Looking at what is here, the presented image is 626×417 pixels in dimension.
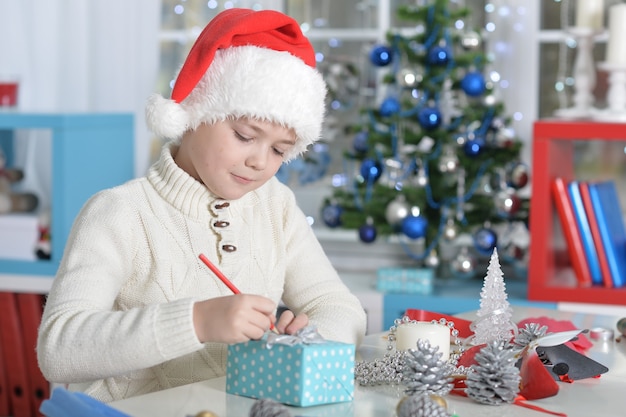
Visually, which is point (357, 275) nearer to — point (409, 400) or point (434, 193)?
point (434, 193)

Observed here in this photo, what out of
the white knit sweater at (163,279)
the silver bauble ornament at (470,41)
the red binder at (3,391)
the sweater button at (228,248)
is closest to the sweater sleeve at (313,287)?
the white knit sweater at (163,279)

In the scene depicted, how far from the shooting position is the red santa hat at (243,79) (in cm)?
159

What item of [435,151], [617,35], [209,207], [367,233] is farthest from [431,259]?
[209,207]

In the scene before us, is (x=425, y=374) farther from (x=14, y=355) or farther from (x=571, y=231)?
(x=14, y=355)

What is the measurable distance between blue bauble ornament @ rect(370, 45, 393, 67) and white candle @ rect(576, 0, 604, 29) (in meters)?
0.54

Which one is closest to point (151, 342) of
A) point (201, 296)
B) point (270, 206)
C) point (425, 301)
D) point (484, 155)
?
point (201, 296)

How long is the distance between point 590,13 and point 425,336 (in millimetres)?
1678

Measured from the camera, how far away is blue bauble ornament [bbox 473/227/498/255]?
2908mm

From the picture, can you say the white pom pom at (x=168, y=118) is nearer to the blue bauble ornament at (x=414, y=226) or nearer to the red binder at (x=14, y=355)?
the blue bauble ornament at (x=414, y=226)

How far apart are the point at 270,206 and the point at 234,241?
134 mm

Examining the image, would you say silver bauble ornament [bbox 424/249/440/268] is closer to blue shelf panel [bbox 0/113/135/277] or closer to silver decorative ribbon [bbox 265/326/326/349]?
blue shelf panel [bbox 0/113/135/277]

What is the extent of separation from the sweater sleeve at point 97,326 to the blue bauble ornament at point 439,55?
161 cm

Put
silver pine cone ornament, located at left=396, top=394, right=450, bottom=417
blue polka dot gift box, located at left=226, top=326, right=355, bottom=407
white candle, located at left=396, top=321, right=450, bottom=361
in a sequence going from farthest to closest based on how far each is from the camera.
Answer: white candle, located at left=396, top=321, right=450, bottom=361 < blue polka dot gift box, located at left=226, top=326, right=355, bottom=407 < silver pine cone ornament, located at left=396, top=394, right=450, bottom=417

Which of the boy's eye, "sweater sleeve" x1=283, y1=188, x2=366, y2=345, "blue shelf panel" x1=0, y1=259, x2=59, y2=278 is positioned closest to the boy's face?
the boy's eye
